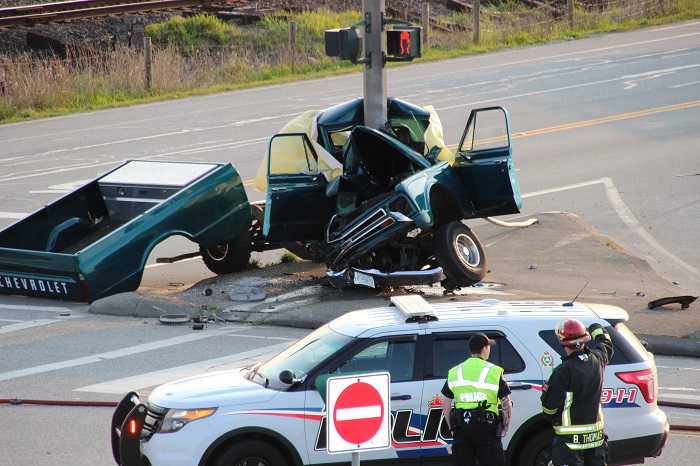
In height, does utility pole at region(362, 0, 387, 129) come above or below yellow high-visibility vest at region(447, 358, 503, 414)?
above

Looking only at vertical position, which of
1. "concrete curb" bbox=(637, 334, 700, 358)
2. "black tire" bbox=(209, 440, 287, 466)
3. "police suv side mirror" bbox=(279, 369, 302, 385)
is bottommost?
"concrete curb" bbox=(637, 334, 700, 358)

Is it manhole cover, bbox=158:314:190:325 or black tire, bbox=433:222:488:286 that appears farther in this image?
black tire, bbox=433:222:488:286

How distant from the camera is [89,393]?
34.7 feet

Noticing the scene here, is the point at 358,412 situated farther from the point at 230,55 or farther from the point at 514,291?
the point at 230,55

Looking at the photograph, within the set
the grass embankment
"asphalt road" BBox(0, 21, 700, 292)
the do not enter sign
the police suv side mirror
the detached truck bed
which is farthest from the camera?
the grass embankment

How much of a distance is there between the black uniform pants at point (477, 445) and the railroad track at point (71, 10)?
2697cm

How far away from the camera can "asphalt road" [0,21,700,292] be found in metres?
18.8

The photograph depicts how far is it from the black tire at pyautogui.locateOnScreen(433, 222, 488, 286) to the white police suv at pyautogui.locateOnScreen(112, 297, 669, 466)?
17.3 ft

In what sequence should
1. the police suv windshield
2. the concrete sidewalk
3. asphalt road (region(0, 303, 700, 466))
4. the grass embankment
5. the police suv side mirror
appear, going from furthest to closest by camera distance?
the grass embankment < the concrete sidewalk < asphalt road (region(0, 303, 700, 466)) < the police suv windshield < the police suv side mirror

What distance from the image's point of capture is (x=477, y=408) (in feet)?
24.0

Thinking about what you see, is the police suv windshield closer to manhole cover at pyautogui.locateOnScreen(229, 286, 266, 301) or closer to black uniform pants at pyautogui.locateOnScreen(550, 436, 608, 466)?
black uniform pants at pyautogui.locateOnScreen(550, 436, 608, 466)

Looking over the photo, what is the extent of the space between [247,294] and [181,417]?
6.56m

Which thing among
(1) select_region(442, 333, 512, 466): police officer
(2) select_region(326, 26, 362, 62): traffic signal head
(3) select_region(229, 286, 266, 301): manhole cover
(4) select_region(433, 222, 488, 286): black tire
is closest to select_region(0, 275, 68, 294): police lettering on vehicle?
(3) select_region(229, 286, 266, 301): manhole cover

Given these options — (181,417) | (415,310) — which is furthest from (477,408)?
(181,417)
